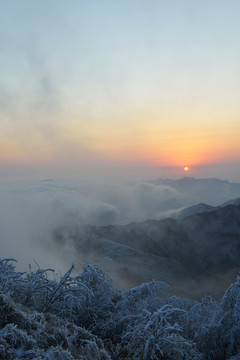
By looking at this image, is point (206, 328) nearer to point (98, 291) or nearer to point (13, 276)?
point (98, 291)

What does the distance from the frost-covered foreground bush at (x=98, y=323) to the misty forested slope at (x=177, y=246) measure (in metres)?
92.3

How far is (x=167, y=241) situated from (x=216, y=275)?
33232 millimetres

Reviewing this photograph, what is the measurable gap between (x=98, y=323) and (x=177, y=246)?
148 metres

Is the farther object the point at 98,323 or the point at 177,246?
the point at 177,246

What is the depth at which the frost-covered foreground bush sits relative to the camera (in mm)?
5297

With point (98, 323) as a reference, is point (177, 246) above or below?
below

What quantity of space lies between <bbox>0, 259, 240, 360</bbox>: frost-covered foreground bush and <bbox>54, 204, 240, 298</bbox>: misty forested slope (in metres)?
92.3

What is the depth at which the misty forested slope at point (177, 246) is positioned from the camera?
114188 millimetres

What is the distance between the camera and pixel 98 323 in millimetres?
9016

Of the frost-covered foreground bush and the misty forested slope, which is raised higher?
the frost-covered foreground bush

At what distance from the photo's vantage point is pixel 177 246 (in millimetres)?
149250

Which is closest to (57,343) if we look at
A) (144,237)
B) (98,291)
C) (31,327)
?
(31,327)

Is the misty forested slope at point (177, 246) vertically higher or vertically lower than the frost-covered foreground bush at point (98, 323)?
lower

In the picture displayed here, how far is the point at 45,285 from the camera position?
813cm
